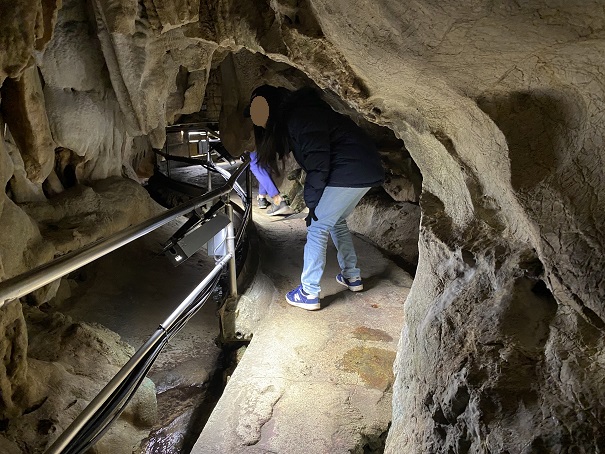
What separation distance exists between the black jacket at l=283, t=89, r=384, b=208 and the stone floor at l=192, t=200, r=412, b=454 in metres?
1.02

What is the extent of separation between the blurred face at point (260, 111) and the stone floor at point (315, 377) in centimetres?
152

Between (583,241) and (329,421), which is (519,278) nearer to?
(583,241)

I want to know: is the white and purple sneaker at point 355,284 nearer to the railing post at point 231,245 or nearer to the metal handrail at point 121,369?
the railing post at point 231,245

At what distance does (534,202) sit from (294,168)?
678 centimetres

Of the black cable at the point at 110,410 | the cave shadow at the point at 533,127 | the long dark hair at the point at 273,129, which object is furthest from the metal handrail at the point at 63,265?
the long dark hair at the point at 273,129

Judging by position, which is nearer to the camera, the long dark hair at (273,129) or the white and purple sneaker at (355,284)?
the long dark hair at (273,129)

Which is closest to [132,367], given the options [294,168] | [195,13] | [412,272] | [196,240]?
[196,240]

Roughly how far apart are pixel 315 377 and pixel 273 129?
1824 mm

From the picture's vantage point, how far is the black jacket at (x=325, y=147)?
127 inches

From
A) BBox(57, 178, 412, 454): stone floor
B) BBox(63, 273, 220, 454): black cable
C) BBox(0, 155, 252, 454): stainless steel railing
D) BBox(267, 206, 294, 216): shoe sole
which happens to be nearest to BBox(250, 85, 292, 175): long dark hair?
BBox(0, 155, 252, 454): stainless steel railing

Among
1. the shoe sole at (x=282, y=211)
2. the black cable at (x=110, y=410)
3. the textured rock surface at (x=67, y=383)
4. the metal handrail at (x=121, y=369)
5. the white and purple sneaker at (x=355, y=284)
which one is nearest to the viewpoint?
the metal handrail at (x=121, y=369)

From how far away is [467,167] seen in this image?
5.98ft

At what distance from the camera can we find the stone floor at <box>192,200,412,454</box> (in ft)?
7.55

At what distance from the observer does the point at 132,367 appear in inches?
72.4
